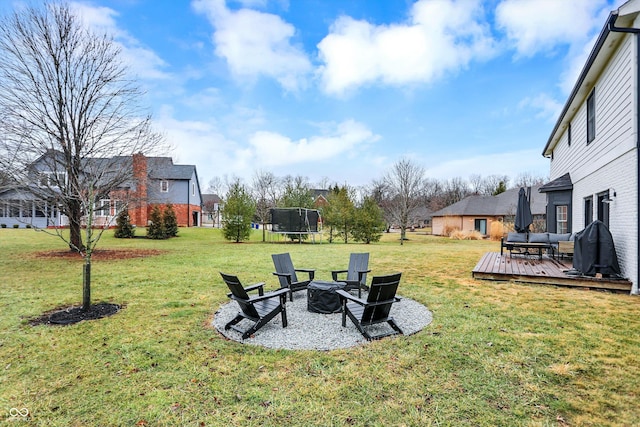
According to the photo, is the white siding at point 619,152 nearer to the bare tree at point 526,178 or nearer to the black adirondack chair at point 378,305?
the black adirondack chair at point 378,305

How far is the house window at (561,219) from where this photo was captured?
41.9ft

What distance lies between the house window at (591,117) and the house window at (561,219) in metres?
4.24

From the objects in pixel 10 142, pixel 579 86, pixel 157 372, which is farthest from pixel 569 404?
pixel 10 142

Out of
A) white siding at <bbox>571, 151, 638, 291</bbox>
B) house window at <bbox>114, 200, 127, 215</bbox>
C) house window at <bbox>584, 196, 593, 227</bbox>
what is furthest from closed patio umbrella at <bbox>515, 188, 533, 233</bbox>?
house window at <bbox>114, 200, 127, 215</bbox>

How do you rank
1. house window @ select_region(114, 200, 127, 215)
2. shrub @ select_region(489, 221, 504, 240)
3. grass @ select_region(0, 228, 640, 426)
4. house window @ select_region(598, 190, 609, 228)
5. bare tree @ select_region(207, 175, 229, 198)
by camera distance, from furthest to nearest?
bare tree @ select_region(207, 175, 229, 198) → shrub @ select_region(489, 221, 504, 240) → house window @ select_region(598, 190, 609, 228) → house window @ select_region(114, 200, 127, 215) → grass @ select_region(0, 228, 640, 426)

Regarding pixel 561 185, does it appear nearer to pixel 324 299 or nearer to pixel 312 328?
pixel 324 299

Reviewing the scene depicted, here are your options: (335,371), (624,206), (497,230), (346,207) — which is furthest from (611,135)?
(497,230)

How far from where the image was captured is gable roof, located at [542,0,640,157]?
6.05 m

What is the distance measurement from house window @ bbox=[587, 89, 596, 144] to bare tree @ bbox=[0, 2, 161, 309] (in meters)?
14.0

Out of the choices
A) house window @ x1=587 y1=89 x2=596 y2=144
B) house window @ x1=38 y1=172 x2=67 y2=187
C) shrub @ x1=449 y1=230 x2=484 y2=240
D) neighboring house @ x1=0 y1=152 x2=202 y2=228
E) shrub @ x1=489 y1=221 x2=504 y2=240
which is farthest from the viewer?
shrub @ x1=449 y1=230 x2=484 y2=240

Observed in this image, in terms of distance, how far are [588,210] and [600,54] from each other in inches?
182

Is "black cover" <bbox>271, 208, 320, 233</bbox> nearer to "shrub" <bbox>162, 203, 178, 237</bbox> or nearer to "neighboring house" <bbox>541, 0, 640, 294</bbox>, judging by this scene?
"shrub" <bbox>162, 203, 178, 237</bbox>

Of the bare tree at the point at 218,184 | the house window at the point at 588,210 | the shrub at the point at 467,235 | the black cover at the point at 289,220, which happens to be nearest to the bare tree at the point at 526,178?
the shrub at the point at 467,235

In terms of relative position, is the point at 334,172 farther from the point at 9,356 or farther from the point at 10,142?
the point at 9,356
